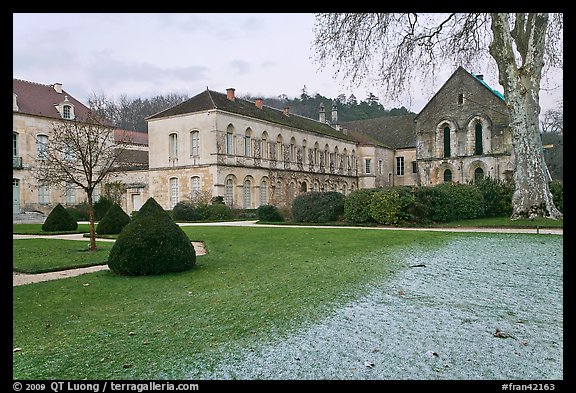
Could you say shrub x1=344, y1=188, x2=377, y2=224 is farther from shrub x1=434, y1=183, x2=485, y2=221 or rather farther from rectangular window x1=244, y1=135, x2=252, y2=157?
rectangular window x1=244, y1=135, x2=252, y2=157

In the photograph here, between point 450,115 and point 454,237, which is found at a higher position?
point 450,115

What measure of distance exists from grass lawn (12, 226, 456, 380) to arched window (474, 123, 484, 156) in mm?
37806

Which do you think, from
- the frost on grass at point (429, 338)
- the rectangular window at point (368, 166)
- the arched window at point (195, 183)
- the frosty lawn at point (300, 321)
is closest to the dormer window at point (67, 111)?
the arched window at point (195, 183)

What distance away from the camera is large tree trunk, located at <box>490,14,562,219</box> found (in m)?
17.6

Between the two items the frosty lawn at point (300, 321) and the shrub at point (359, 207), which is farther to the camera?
the shrub at point (359, 207)

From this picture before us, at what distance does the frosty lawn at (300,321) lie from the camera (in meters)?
3.76

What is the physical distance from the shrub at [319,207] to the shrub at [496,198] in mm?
6581

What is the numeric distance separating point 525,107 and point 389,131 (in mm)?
41532

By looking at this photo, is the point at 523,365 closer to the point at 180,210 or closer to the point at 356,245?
the point at 356,245

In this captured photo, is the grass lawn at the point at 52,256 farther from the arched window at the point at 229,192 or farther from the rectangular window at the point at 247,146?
the rectangular window at the point at 247,146

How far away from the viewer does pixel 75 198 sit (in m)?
39.9

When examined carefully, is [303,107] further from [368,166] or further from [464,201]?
[464,201]
